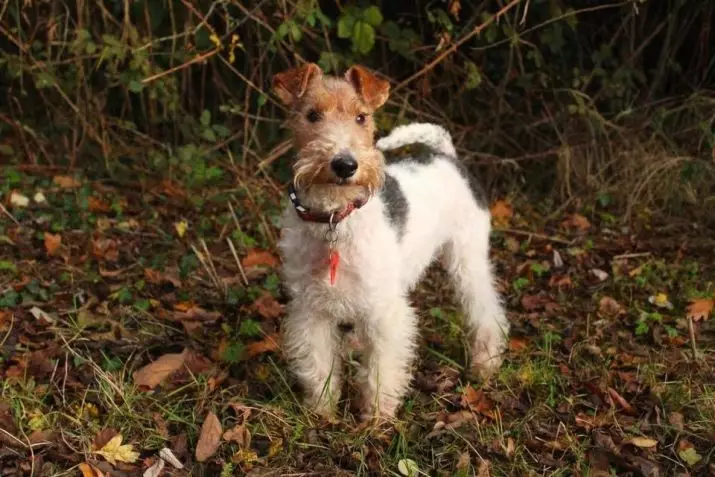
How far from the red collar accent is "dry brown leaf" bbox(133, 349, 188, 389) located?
46.3 inches

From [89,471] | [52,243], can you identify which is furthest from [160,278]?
[89,471]

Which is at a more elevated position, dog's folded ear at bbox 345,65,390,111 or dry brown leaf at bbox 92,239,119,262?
dog's folded ear at bbox 345,65,390,111

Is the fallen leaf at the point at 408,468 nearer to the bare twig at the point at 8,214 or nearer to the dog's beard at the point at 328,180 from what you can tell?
the dog's beard at the point at 328,180

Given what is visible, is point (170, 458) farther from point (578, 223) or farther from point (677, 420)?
point (578, 223)

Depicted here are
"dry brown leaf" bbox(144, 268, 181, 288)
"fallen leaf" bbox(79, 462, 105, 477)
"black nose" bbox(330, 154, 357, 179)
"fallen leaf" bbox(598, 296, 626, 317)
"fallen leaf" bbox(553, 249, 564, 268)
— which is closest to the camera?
"black nose" bbox(330, 154, 357, 179)

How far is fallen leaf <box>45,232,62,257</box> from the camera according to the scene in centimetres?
505

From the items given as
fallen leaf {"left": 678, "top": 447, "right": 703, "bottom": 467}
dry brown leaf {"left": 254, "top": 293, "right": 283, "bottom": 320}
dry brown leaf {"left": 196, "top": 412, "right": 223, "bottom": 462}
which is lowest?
dry brown leaf {"left": 254, "top": 293, "right": 283, "bottom": 320}

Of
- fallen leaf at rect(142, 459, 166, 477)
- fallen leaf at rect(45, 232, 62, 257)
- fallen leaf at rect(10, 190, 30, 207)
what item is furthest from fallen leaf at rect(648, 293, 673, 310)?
fallen leaf at rect(10, 190, 30, 207)

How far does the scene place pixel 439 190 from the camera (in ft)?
13.5

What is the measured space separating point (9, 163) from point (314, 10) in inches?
124

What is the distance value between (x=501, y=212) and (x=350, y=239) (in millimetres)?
2898

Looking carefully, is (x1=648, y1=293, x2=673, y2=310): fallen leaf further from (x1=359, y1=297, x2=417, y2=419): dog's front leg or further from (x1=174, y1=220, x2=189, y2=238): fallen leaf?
(x1=174, y1=220, x2=189, y2=238): fallen leaf

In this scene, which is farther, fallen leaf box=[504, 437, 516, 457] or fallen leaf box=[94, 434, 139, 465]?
fallen leaf box=[504, 437, 516, 457]

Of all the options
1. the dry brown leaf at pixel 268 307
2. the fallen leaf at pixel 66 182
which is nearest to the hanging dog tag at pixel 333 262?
the dry brown leaf at pixel 268 307
